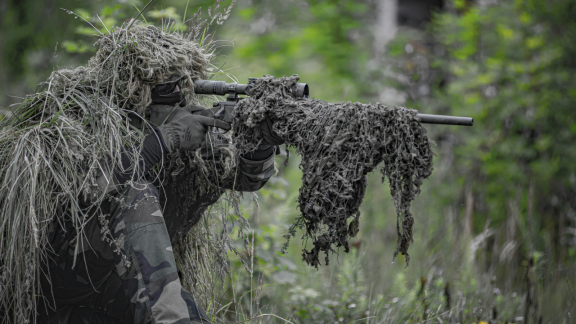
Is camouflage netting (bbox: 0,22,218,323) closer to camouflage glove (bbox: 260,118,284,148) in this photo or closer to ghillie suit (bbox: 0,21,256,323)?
ghillie suit (bbox: 0,21,256,323)

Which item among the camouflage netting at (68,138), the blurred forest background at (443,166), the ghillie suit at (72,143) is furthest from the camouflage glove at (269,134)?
the blurred forest background at (443,166)

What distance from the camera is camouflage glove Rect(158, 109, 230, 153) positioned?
2.09 meters

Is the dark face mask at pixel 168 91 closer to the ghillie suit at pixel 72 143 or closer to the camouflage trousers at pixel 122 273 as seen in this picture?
the ghillie suit at pixel 72 143

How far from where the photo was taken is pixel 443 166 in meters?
5.06

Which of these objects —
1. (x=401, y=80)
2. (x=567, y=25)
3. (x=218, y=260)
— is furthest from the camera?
(x=401, y=80)

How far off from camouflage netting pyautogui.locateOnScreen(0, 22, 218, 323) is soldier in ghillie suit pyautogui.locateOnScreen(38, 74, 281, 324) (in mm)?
73

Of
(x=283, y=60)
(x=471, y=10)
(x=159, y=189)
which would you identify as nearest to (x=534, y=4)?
(x=471, y=10)

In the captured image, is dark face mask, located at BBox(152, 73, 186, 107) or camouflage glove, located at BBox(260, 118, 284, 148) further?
dark face mask, located at BBox(152, 73, 186, 107)

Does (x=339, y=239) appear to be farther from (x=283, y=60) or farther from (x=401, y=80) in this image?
(x=283, y=60)

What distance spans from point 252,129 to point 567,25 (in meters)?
3.72

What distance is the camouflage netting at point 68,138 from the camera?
1.85 metres

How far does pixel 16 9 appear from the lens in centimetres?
508

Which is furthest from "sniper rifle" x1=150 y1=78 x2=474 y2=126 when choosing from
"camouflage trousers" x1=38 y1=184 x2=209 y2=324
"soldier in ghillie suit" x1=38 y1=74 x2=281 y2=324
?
"camouflage trousers" x1=38 y1=184 x2=209 y2=324

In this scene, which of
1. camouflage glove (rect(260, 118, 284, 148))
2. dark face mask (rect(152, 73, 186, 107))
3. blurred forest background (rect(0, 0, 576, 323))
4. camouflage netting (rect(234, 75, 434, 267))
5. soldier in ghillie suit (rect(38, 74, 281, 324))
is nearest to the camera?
camouflage netting (rect(234, 75, 434, 267))
